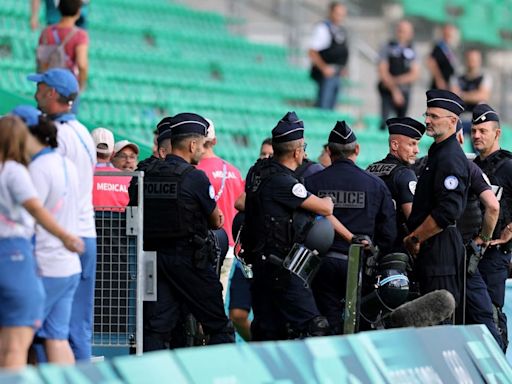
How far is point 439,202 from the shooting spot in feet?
30.5

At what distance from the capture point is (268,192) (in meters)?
9.21

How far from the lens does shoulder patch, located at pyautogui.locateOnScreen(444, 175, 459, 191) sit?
9.32m

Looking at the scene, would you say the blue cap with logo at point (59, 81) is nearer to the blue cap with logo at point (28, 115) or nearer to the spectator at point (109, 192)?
the blue cap with logo at point (28, 115)

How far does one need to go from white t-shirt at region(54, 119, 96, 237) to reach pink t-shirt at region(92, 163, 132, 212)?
1.56 m

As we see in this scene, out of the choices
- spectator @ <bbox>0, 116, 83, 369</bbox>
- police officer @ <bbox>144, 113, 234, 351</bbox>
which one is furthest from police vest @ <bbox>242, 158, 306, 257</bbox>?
spectator @ <bbox>0, 116, 83, 369</bbox>

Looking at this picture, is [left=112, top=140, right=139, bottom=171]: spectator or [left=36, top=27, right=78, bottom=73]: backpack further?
[left=36, top=27, right=78, bottom=73]: backpack

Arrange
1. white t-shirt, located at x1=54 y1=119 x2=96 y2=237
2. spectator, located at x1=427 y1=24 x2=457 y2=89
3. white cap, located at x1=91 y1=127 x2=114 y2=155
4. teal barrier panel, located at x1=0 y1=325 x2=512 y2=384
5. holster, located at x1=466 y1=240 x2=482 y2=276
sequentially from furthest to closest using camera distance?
1. spectator, located at x1=427 y1=24 x2=457 y2=89
2. white cap, located at x1=91 y1=127 x2=114 y2=155
3. holster, located at x1=466 y1=240 x2=482 y2=276
4. white t-shirt, located at x1=54 y1=119 x2=96 y2=237
5. teal barrier panel, located at x1=0 y1=325 x2=512 y2=384

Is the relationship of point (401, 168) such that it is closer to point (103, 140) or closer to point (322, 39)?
point (103, 140)

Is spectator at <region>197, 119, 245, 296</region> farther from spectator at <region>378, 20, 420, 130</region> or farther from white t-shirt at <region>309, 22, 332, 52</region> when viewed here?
spectator at <region>378, 20, 420, 130</region>

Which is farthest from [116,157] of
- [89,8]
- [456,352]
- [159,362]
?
[89,8]

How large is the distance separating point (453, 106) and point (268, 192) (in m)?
1.43

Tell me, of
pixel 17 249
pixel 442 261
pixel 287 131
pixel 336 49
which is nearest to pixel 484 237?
pixel 442 261

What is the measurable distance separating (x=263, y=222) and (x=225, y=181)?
1797 mm

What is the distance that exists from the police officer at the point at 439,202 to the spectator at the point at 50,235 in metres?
2.79
